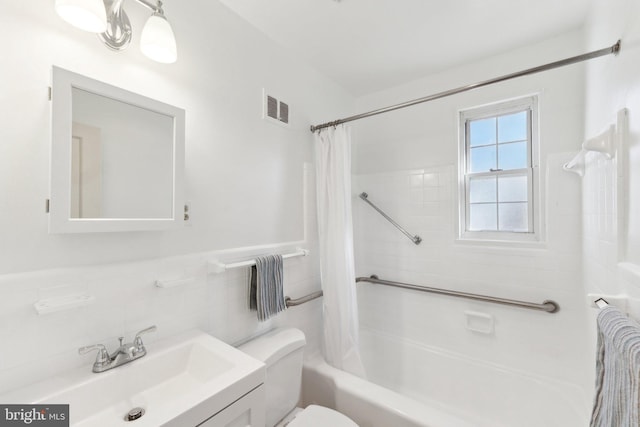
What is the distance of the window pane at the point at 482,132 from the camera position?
79.9 inches

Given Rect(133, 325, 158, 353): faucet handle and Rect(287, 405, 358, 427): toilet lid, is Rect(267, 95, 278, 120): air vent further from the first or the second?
Rect(287, 405, 358, 427): toilet lid

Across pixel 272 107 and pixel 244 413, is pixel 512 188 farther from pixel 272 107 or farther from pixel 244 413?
pixel 244 413

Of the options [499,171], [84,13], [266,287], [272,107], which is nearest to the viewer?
[84,13]

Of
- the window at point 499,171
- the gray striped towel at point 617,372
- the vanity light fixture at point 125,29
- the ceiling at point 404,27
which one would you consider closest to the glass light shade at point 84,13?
the vanity light fixture at point 125,29

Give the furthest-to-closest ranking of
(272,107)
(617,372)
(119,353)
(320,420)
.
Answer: (272,107), (320,420), (119,353), (617,372)

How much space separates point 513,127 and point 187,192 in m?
2.23

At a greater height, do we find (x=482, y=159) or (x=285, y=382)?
(x=482, y=159)

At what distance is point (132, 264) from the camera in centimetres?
109

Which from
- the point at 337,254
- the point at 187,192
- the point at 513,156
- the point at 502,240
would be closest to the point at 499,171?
the point at 513,156

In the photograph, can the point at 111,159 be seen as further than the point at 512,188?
No

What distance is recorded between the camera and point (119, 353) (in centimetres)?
99

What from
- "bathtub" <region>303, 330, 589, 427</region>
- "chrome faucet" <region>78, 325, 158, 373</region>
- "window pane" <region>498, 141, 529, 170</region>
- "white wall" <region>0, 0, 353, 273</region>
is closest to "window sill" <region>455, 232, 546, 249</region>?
"window pane" <region>498, 141, 529, 170</region>

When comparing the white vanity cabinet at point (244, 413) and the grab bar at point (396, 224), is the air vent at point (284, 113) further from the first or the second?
the white vanity cabinet at point (244, 413)

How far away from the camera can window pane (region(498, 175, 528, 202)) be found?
1.90 meters
